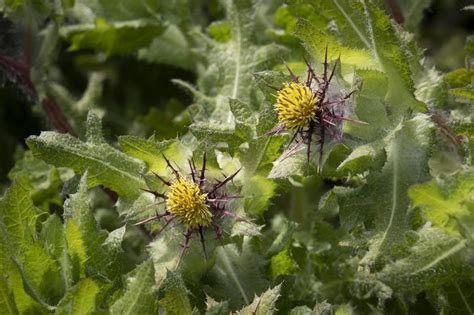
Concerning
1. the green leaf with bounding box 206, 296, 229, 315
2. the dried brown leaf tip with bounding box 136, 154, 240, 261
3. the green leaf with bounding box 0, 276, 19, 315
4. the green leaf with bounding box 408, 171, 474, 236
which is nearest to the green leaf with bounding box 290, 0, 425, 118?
the green leaf with bounding box 408, 171, 474, 236

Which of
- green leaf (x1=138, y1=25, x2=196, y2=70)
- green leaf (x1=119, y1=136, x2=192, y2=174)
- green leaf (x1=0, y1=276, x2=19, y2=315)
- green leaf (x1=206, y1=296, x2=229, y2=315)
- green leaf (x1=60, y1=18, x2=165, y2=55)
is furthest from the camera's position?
green leaf (x1=138, y1=25, x2=196, y2=70)

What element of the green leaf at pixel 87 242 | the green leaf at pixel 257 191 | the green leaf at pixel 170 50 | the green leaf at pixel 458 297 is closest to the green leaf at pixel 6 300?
the green leaf at pixel 87 242

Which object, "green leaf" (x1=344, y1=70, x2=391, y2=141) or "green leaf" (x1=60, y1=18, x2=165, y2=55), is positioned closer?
"green leaf" (x1=344, y1=70, x2=391, y2=141)

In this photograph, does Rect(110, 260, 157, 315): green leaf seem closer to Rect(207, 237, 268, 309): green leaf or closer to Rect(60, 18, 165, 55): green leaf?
Rect(207, 237, 268, 309): green leaf

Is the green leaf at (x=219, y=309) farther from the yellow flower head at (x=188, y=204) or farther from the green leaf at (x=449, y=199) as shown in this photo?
the green leaf at (x=449, y=199)

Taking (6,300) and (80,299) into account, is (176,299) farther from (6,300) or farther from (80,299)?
(6,300)

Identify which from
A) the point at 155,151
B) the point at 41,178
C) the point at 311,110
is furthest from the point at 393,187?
the point at 41,178

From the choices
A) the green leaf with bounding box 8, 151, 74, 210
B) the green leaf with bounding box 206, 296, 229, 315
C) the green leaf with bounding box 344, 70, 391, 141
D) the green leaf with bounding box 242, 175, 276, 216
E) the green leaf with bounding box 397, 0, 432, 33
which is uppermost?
the green leaf with bounding box 397, 0, 432, 33

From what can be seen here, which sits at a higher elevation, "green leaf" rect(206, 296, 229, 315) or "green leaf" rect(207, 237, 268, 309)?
"green leaf" rect(207, 237, 268, 309)
